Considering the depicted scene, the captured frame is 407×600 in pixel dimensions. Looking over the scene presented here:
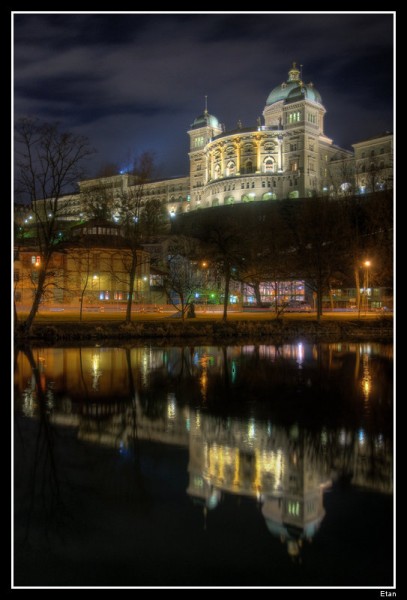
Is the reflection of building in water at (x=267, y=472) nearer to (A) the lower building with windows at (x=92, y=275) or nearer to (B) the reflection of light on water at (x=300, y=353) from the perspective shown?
(B) the reflection of light on water at (x=300, y=353)

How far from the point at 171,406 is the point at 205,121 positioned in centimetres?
16013

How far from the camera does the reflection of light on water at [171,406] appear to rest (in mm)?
11994

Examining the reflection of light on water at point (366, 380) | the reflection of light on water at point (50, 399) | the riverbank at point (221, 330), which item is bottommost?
the reflection of light on water at point (366, 380)

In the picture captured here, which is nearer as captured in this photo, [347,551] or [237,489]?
[347,551]

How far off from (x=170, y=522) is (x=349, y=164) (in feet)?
435

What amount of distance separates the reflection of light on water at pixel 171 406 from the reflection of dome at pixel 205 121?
157874 millimetres

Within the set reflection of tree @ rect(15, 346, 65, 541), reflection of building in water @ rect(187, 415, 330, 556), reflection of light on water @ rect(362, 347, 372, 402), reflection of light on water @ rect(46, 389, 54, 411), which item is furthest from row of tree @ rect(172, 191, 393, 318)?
reflection of tree @ rect(15, 346, 65, 541)

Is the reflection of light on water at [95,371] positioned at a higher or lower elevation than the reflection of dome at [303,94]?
lower

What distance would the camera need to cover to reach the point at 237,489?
7672 mm

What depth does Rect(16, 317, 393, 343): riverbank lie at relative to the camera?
30.9 meters

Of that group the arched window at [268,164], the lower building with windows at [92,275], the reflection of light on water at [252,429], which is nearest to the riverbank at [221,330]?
the reflection of light on water at [252,429]

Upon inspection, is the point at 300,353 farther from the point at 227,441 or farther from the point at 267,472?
the point at 267,472
